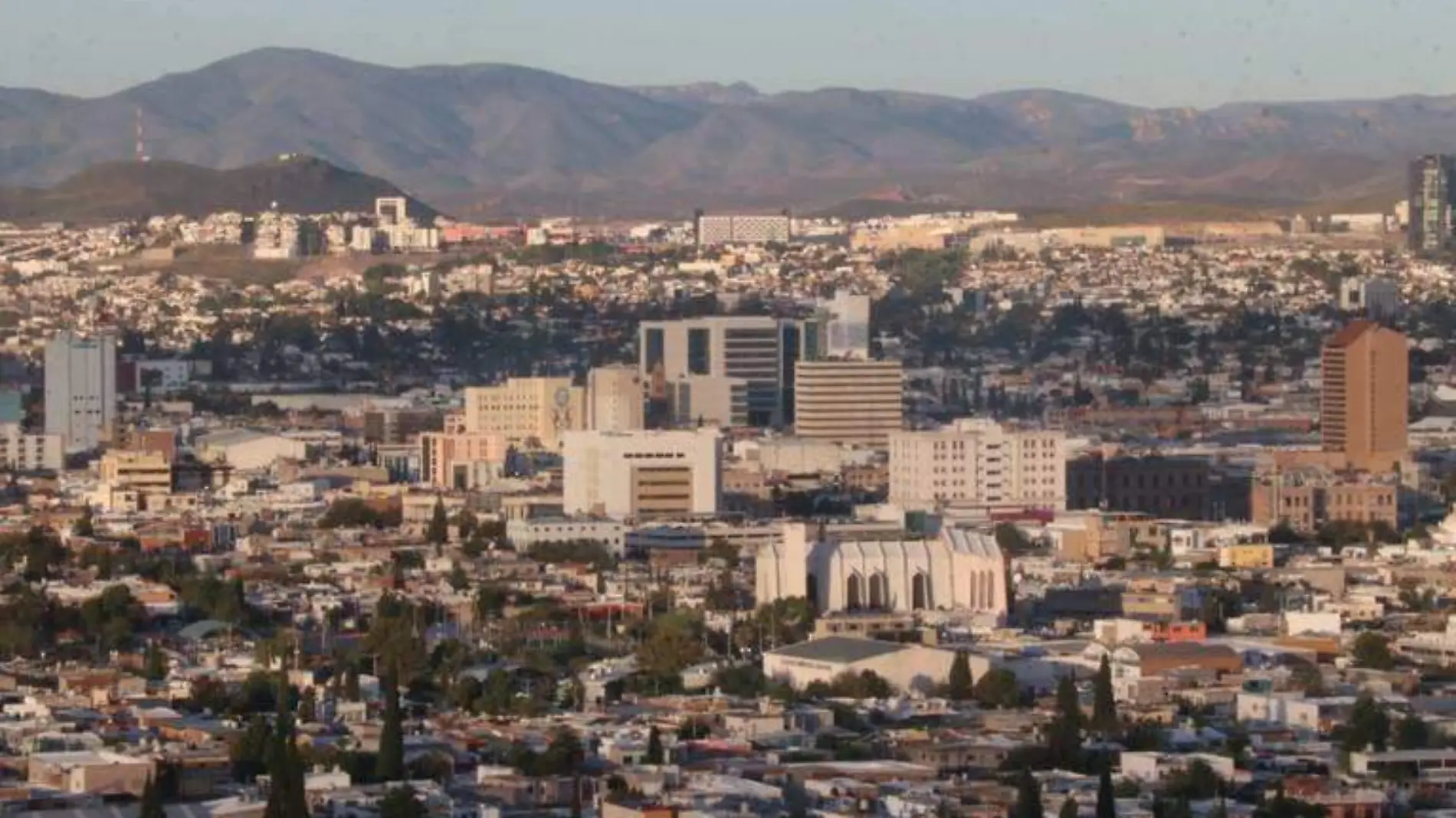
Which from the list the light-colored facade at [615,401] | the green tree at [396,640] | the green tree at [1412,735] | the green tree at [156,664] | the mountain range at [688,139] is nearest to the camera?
the green tree at [1412,735]

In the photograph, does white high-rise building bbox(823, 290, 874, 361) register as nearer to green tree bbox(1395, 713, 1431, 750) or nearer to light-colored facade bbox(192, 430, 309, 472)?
light-colored facade bbox(192, 430, 309, 472)

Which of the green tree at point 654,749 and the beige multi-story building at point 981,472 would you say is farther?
the beige multi-story building at point 981,472

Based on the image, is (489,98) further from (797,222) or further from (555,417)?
(555,417)

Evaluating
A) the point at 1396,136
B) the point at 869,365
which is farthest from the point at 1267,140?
the point at 869,365

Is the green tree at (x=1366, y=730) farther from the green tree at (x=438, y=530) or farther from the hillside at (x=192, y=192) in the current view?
the hillside at (x=192, y=192)

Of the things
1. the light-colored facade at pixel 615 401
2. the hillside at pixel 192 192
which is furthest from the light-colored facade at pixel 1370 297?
the hillside at pixel 192 192

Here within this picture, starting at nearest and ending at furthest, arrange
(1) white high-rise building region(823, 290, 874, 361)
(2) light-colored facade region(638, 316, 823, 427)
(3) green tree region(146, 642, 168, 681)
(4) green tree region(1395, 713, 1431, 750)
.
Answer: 1. (4) green tree region(1395, 713, 1431, 750)
2. (3) green tree region(146, 642, 168, 681)
3. (2) light-colored facade region(638, 316, 823, 427)
4. (1) white high-rise building region(823, 290, 874, 361)

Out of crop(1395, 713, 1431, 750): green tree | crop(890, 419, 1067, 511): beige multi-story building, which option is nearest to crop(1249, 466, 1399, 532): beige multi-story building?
crop(890, 419, 1067, 511): beige multi-story building

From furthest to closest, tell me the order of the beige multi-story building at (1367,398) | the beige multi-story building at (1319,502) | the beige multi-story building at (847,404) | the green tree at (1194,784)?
the beige multi-story building at (847,404), the beige multi-story building at (1367,398), the beige multi-story building at (1319,502), the green tree at (1194,784)
